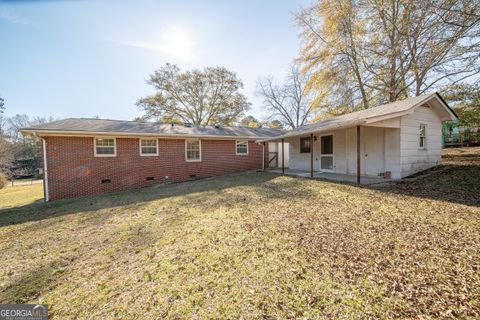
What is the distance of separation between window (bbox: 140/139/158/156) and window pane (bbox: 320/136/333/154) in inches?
371

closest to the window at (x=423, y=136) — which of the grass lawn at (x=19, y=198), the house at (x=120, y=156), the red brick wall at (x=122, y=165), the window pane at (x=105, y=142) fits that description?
the house at (x=120, y=156)

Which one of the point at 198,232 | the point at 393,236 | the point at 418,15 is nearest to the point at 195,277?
the point at 198,232

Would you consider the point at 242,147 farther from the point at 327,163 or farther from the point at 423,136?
the point at 423,136

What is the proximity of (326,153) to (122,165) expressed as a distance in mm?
10992

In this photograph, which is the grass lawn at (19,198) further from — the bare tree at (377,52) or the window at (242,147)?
the bare tree at (377,52)

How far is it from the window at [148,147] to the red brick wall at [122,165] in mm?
199

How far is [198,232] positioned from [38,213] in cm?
641

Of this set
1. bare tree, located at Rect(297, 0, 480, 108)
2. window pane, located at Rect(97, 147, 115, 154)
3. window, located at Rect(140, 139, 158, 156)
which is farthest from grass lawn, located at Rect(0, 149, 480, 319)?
bare tree, located at Rect(297, 0, 480, 108)

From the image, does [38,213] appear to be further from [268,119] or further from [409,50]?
[268,119]

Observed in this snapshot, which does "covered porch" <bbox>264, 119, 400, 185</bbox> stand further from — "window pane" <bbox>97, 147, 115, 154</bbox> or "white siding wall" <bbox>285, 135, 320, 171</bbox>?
"window pane" <bbox>97, 147, 115, 154</bbox>

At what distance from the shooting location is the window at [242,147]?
13.9 m

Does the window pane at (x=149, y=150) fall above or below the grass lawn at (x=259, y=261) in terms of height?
above

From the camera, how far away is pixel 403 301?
1940 millimetres

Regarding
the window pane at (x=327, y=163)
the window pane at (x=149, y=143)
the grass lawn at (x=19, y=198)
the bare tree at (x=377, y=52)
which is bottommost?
the grass lawn at (x=19, y=198)
